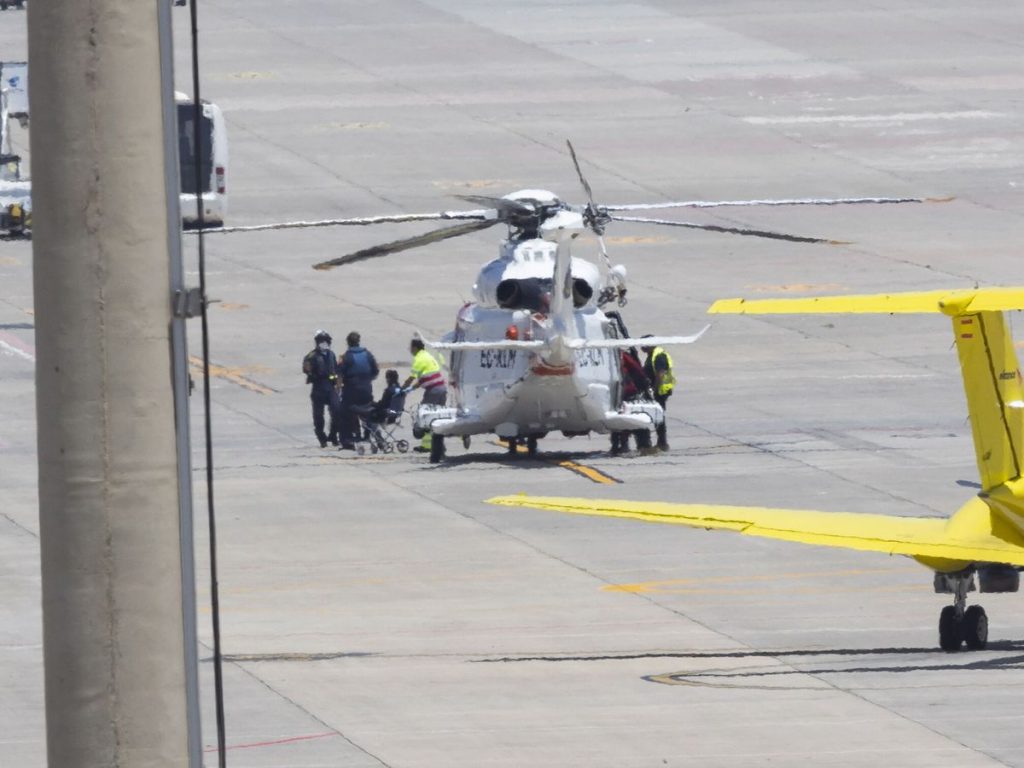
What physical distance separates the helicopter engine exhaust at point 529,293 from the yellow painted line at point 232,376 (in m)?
8.30

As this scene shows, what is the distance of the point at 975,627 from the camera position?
19469 mm

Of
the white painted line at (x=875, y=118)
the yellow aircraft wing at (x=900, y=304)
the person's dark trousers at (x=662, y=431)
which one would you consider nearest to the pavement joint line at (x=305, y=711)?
the yellow aircraft wing at (x=900, y=304)

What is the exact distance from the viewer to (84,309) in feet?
20.1

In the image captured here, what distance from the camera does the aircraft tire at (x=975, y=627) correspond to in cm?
1944

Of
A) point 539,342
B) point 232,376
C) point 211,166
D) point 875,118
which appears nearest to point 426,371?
point 539,342

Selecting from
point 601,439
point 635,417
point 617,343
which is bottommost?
point 601,439

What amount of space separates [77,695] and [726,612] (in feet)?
52.0

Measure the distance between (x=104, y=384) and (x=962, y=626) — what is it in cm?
1428

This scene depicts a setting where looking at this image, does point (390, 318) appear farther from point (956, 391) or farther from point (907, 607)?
point (907, 607)

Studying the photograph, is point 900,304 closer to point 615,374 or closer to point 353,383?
point 615,374

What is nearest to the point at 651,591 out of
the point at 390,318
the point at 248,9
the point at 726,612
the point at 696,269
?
the point at 726,612

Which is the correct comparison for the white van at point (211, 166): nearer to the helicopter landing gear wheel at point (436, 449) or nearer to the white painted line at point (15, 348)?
the white painted line at point (15, 348)

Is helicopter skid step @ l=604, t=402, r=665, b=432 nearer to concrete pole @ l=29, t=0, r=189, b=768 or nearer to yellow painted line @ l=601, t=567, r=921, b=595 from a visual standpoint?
yellow painted line @ l=601, t=567, r=921, b=595

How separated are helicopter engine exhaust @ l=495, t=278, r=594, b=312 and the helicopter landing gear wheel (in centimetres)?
238
